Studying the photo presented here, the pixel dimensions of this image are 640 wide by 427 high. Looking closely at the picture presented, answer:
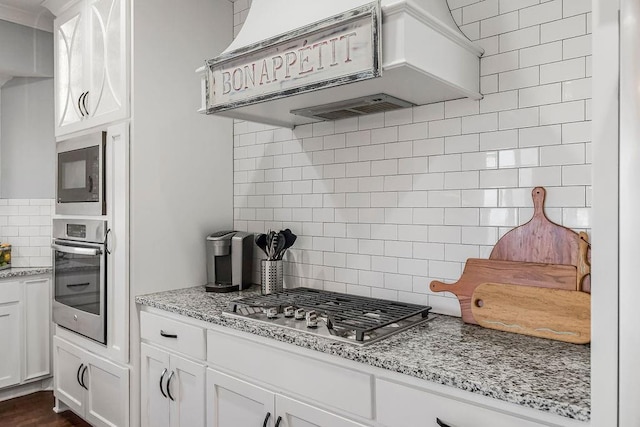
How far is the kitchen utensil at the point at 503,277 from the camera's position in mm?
1582

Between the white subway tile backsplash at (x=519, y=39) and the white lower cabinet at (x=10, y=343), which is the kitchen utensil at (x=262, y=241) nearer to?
the white subway tile backsplash at (x=519, y=39)

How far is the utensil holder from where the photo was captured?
2383 millimetres

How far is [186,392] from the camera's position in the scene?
211 centimetres

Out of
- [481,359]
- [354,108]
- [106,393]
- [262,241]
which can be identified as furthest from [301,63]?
[106,393]

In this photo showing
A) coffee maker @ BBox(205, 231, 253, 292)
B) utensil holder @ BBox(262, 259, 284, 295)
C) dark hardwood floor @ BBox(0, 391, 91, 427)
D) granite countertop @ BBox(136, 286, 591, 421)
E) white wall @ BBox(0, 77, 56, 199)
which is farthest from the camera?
white wall @ BBox(0, 77, 56, 199)

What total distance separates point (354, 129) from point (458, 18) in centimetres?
65

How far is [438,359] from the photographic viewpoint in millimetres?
1347

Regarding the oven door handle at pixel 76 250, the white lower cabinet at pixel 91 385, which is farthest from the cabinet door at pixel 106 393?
the oven door handle at pixel 76 250

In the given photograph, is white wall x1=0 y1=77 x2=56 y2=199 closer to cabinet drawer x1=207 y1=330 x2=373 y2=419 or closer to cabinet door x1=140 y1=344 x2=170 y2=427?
cabinet door x1=140 y1=344 x2=170 y2=427

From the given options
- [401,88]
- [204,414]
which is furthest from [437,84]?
[204,414]

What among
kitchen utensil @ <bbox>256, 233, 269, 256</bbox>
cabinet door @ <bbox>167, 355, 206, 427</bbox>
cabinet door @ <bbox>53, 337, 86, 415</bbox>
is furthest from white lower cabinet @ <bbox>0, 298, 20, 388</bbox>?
kitchen utensil @ <bbox>256, 233, 269, 256</bbox>

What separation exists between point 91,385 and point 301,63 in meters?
2.20

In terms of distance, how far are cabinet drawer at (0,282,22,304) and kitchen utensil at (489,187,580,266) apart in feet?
10.2

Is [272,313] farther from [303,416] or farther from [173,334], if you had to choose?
[173,334]
